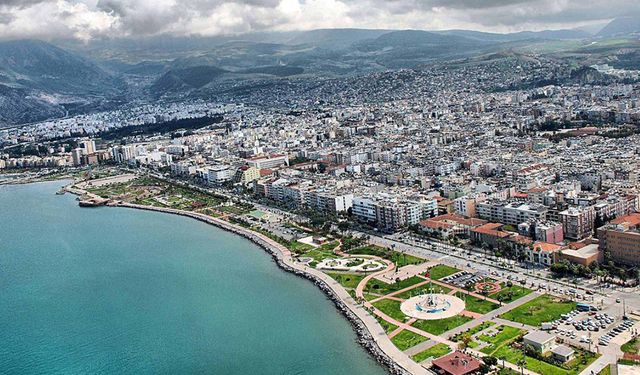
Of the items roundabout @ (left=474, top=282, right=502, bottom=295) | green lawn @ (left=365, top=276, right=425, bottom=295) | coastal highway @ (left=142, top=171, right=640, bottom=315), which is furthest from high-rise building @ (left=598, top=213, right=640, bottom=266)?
green lawn @ (left=365, top=276, right=425, bottom=295)

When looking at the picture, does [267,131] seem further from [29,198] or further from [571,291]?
[571,291]

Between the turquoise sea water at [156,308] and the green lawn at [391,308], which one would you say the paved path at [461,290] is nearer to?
the green lawn at [391,308]

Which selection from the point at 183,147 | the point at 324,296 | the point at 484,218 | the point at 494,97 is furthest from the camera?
the point at 494,97

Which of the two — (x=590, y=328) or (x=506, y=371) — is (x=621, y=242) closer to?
(x=590, y=328)

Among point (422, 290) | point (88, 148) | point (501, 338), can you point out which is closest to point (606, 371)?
point (501, 338)

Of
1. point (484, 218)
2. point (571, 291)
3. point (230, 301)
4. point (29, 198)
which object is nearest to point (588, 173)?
point (484, 218)

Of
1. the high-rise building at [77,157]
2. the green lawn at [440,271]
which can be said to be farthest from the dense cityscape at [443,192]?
the high-rise building at [77,157]

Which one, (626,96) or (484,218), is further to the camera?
(626,96)
